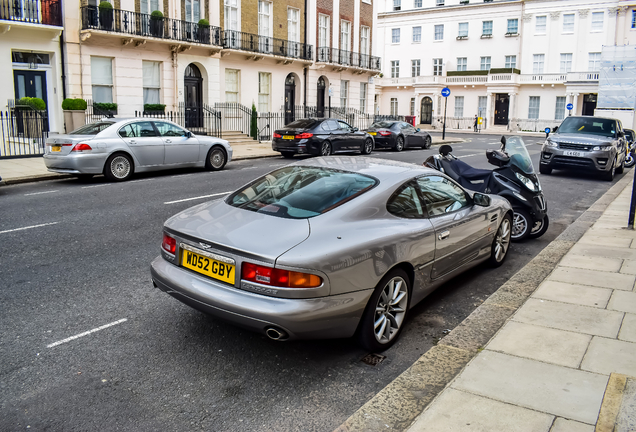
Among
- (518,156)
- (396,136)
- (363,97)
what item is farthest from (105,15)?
(363,97)

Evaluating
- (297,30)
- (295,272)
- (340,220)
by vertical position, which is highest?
(297,30)

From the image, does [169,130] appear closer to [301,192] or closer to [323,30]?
[301,192]

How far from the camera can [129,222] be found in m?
8.53

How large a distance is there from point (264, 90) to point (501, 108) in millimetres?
36897

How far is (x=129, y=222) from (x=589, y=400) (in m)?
6.97

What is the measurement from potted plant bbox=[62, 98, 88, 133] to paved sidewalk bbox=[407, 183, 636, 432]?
18837mm

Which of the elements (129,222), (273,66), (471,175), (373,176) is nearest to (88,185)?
(129,222)

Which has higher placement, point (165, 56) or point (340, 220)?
point (165, 56)

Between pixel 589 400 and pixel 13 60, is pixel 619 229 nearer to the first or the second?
pixel 589 400

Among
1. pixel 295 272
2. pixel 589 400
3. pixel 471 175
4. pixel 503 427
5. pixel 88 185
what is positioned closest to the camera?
pixel 503 427

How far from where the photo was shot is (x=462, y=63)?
6166 centimetres

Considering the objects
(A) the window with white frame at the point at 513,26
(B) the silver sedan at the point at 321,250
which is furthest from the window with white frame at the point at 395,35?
(B) the silver sedan at the point at 321,250

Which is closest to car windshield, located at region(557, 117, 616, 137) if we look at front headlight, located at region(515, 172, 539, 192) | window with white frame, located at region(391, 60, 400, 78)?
front headlight, located at region(515, 172, 539, 192)

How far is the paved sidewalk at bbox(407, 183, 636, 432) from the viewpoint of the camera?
10.5ft
